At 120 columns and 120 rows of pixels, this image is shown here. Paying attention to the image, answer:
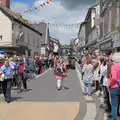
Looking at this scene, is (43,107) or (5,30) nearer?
(43,107)

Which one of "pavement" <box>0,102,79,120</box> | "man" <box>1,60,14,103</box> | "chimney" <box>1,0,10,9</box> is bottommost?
"pavement" <box>0,102,79,120</box>

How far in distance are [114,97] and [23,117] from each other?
8.77 feet

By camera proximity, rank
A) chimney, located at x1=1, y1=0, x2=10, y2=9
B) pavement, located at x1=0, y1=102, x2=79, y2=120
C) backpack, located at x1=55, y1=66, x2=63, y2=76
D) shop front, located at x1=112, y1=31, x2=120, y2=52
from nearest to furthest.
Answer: pavement, located at x1=0, y1=102, x2=79, y2=120
backpack, located at x1=55, y1=66, x2=63, y2=76
shop front, located at x1=112, y1=31, x2=120, y2=52
chimney, located at x1=1, y1=0, x2=10, y2=9

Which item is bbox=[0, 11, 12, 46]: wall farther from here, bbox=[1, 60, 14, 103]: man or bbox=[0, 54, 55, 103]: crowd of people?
bbox=[1, 60, 14, 103]: man

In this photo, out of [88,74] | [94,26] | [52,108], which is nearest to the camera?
[52,108]

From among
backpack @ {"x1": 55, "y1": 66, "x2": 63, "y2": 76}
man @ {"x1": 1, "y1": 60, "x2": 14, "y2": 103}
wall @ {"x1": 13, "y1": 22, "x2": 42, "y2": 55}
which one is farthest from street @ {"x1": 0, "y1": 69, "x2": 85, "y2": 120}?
wall @ {"x1": 13, "y1": 22, "x2": 42, "y2": 55}

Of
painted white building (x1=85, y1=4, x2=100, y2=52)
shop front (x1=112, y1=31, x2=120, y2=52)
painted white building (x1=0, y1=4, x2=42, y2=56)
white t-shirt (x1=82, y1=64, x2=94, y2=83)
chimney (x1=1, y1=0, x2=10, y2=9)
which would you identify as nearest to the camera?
white t-shirt (x1=82, y1=64, x2=94, y2=83)

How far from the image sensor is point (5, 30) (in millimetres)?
34688

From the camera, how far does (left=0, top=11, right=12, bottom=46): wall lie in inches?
1358

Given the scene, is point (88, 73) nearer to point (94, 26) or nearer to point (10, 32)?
point (10, 32)

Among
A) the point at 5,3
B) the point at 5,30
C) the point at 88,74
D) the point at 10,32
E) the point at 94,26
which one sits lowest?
the point at 88,74

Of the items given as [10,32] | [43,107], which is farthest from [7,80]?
[10,32]

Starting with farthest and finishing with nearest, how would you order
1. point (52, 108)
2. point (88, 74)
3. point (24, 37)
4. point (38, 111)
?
point (24, 37), point (88, 74), point (52, 108), point (38, 111)

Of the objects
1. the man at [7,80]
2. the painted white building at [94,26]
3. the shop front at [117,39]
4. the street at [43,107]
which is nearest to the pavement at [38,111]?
the street at [43,107]
